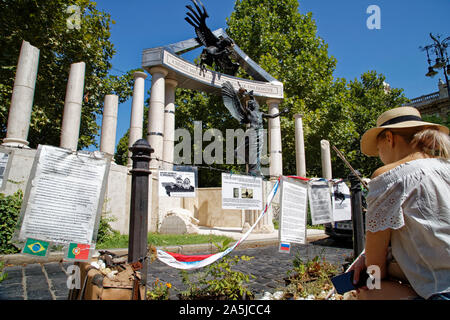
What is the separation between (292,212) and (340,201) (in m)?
1.76

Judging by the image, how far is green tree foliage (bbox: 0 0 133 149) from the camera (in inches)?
445

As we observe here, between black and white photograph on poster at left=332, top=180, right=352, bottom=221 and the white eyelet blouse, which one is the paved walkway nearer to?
black and white photograph on poster at left=332, top=180, right=352, bottom=221

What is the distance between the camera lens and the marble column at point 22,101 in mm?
6621

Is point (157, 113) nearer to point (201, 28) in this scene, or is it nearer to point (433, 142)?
point (201, 28)

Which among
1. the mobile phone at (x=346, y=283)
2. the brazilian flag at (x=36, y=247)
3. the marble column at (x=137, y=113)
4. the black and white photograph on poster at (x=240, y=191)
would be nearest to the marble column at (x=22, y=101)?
the marble column at (x=137, y=113)

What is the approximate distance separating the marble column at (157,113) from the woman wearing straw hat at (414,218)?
368 inches

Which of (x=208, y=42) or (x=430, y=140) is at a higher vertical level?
(x=208, y=42)

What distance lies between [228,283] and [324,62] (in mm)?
20826

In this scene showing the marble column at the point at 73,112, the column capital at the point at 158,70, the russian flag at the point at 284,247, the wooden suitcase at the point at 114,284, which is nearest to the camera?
the wooden suitcase at the point at 114,284

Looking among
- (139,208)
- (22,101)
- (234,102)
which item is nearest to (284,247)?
(139,208)

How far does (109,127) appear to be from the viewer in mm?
8695

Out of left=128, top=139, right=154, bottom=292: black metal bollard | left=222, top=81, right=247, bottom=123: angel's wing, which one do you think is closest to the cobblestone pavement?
left=128, top=139, right=154, bottom=292: black metal bollard

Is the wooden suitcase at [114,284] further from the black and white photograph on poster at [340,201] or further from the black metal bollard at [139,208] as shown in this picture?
the black and white photograph on poster at [340,201]
